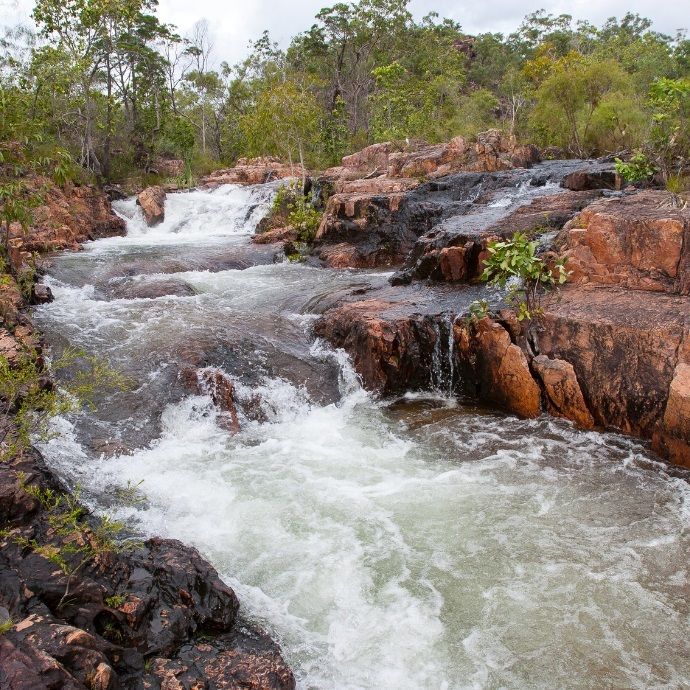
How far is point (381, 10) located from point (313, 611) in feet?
108

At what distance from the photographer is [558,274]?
8.08 m

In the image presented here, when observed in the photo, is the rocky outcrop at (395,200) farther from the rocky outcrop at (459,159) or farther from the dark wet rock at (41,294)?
the dark wet rock at (41,294)

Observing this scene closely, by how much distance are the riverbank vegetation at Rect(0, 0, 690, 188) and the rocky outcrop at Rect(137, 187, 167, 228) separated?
222 cm

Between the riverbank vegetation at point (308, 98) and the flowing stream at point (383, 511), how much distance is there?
370cm

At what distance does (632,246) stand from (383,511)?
503cm

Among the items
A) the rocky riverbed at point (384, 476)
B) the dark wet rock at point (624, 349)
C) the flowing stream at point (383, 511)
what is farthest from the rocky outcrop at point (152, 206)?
the dark wet rock at point (624, 349)

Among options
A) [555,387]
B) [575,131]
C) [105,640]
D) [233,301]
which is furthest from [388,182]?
[105,640]

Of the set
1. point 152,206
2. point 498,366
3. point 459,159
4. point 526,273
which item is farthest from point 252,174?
point 498,366

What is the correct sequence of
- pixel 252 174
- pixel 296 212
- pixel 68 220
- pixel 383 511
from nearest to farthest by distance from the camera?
1. pixel 383 511
2. pixel 296 212
3. pixel 68 220
4. pixel 252 174

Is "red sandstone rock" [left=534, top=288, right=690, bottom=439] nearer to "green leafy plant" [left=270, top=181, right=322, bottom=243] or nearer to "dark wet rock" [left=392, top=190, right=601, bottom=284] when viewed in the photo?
"dark wet rock" [left=392, top=190, right=601, bottom=284]

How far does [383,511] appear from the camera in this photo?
558cm

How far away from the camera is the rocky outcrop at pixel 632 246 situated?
731 centimetres

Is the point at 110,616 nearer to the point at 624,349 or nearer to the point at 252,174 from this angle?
the point at 624,349

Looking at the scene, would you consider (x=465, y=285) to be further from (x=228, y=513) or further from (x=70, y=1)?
(x=70, y=1)
